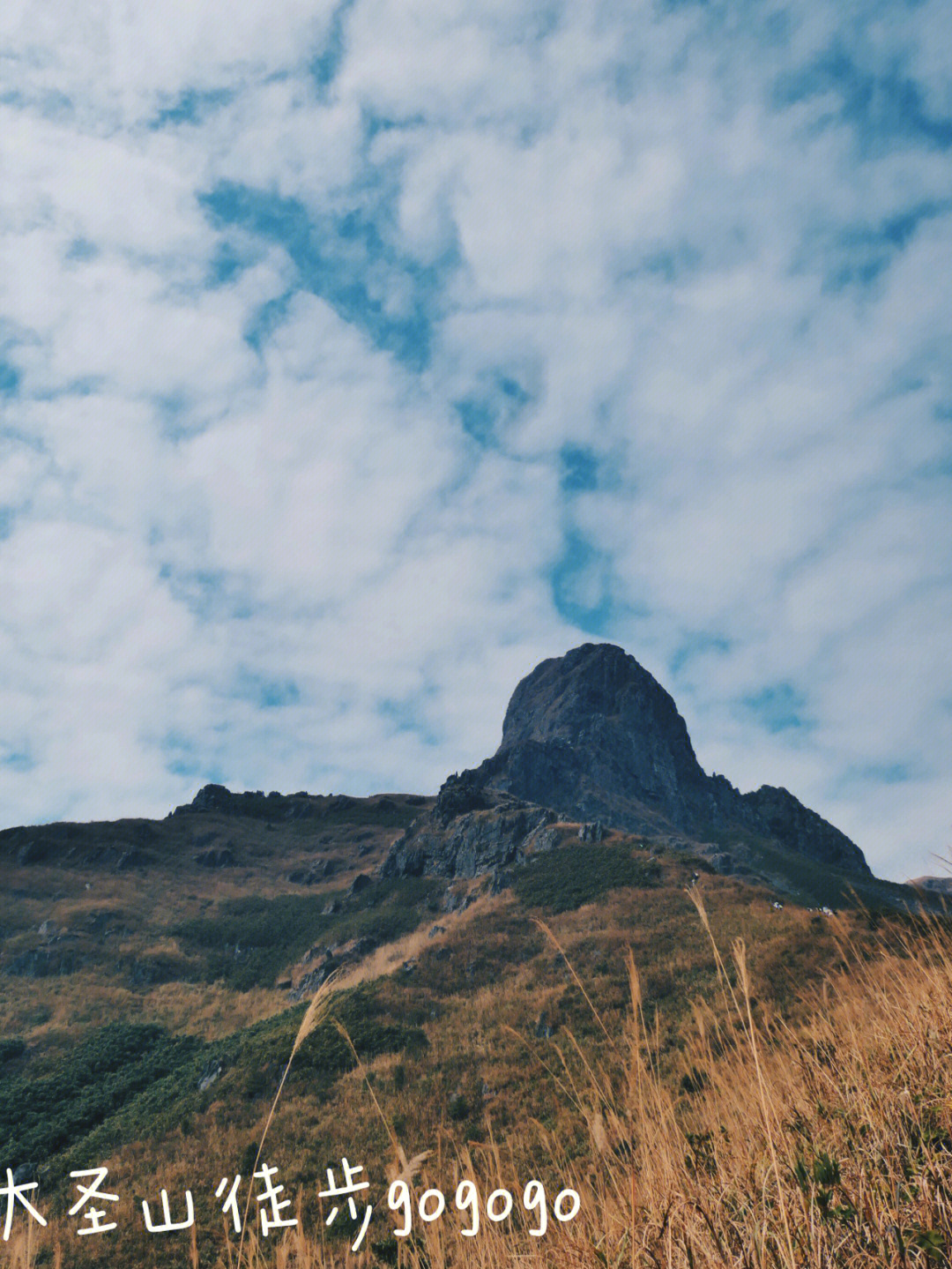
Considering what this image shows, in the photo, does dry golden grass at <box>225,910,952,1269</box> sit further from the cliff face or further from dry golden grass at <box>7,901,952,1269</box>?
the cliff face

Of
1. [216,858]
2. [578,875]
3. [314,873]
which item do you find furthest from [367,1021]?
[216,858]

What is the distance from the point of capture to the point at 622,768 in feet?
351

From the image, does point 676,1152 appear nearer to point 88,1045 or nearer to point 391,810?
point 88,1045

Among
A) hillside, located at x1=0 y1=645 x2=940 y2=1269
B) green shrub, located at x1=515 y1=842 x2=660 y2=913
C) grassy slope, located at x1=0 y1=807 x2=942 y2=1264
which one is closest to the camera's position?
hillside, located at x1=0 y1=645 x2=940 y2=1269

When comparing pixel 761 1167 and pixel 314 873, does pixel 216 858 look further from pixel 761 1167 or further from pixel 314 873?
pixel 761 1167

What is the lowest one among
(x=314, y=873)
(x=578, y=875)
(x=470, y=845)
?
(x=578, y=875)

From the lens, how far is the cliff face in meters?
94.2

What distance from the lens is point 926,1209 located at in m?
1.68

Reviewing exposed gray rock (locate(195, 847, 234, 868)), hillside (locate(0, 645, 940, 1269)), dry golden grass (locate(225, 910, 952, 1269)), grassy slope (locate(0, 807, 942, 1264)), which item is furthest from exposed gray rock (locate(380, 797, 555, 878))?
dry golden grass (locate(225, 910, 952, 1269))

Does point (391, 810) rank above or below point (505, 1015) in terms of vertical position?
above

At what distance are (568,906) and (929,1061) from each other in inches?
1127

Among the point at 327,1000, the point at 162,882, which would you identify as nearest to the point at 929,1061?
the point at 327,1000

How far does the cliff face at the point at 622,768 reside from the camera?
309 ft

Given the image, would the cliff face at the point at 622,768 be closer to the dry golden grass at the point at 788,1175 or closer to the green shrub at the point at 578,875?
the green shrub at the point at 578,875
